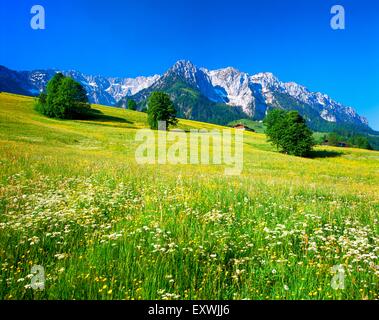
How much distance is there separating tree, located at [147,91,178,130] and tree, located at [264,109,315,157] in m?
29.0

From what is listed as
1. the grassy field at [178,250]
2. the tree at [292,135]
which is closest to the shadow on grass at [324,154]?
the tree at [292,135]

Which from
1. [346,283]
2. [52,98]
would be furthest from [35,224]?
[52,98]

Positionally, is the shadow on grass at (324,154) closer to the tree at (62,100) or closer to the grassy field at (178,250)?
the tree at (62,100)

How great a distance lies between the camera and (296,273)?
4.14 metres

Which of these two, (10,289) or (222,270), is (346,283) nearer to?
(222,270)

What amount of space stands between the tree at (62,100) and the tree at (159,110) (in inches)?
725

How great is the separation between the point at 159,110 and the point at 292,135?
36059mm

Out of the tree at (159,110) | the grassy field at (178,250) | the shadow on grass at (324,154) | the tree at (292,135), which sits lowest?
the grassy field at (178,250)

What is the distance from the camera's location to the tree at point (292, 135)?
62812 millimetres

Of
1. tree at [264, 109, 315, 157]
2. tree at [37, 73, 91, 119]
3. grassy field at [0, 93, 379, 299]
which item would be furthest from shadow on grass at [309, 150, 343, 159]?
grassy field at [0, 93, 379, 299]

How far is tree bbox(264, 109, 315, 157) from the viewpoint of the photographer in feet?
206

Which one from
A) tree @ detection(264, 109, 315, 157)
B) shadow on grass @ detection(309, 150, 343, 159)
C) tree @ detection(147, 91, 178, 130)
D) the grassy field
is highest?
tree @ detection(147, 91, 178, 130)

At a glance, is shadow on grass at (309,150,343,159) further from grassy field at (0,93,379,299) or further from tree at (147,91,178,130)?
grassy field at (0,93,379,299)
